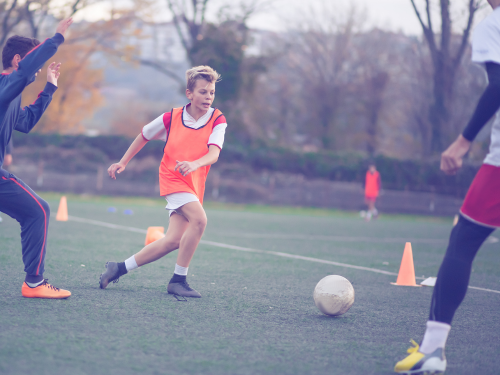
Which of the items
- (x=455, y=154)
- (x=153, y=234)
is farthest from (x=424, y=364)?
(x=153, y=234)

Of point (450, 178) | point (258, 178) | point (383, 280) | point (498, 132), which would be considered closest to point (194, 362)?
point (498, 132)

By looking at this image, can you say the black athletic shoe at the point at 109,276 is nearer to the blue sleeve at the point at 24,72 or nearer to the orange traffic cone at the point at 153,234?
the blue sleeve at the point at 24,72

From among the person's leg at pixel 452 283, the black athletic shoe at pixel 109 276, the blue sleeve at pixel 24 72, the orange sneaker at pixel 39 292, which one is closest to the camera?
the person's leg at pixel 452 283

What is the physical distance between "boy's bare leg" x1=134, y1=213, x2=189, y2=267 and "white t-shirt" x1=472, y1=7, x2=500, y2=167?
272 centimetres

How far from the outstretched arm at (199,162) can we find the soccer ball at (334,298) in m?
1.29

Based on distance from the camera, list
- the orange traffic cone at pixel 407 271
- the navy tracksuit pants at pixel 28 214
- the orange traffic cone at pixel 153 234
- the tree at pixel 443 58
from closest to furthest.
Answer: the navy tracksuit pants at pixel 28 214, the orange traffic cone at pixel 407 271, the orange traffic cone at pixel 153 234, the tree at pixel 443 58

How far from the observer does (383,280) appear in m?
6.45

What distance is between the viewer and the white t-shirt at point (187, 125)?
461 cm

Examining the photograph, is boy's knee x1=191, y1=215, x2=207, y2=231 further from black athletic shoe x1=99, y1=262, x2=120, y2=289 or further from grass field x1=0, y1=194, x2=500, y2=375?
black athletic shoe x1=99, y1=262, x2=120, y2=289

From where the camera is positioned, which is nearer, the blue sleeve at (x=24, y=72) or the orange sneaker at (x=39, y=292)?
the blue sleeve at (x=24, y=72)

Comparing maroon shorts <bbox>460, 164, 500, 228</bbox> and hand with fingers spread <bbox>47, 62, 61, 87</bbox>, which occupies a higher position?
hand with fingers spread <bbox>47, 62, 61, 87</bbox>

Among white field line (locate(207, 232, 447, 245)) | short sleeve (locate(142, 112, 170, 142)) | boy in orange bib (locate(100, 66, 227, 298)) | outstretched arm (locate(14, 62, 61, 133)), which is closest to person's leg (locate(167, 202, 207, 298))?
boy in orange bib (locate(100, 66, 227, 298))

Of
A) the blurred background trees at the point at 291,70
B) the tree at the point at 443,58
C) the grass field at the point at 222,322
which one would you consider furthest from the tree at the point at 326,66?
the grass field at the point at 222,322

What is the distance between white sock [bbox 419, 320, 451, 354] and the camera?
288 cm
